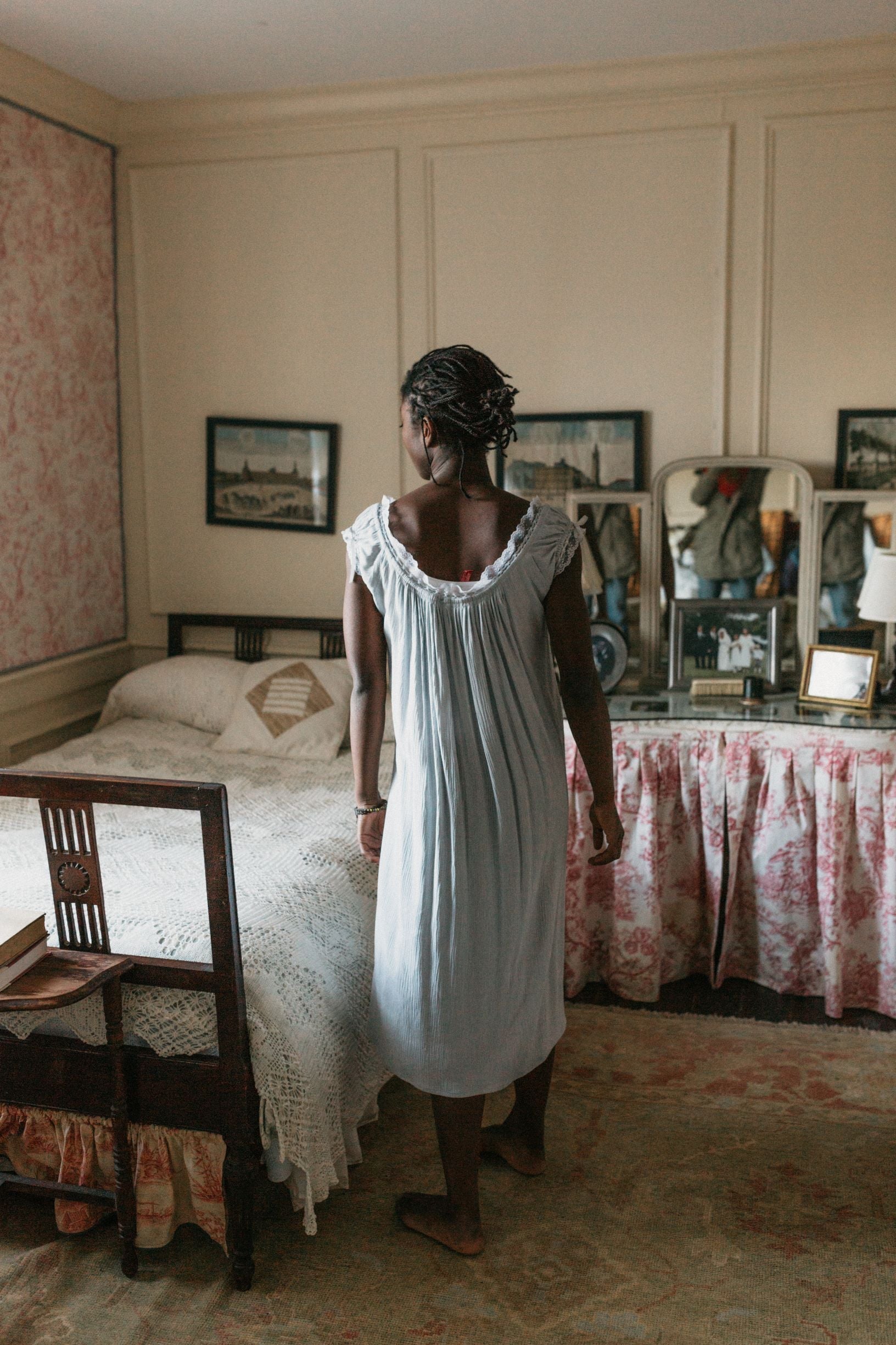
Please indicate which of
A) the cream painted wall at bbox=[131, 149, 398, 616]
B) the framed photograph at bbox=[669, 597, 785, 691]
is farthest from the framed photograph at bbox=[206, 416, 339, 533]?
the framed photograph at bbox=[669, 597, 785, 691]

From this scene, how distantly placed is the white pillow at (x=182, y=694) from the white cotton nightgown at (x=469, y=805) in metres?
1.79

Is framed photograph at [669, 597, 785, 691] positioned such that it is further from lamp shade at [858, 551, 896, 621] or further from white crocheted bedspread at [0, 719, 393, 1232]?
white crocheted bedspread at [0, 719, 393, 1232]

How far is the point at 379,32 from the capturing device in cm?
320

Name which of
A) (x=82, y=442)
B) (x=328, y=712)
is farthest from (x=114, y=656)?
(x=328, y=712)

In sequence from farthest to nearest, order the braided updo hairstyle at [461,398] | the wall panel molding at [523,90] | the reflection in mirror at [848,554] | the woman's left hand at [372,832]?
the reflection in mirror at [848,554] → the wall panel molding at [523,90] → the woman's left hand at [372,832] → the braided updo hairstyle at [461,398]

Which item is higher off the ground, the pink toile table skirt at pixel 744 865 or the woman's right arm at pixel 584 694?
the woman's right arm at pixel 584 694

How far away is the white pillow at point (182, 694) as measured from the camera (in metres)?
3.71

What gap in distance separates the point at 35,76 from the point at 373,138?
1.04m

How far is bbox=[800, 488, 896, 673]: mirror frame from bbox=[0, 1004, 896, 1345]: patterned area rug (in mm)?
1311

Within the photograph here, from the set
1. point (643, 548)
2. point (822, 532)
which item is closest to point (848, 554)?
point (822, 532)

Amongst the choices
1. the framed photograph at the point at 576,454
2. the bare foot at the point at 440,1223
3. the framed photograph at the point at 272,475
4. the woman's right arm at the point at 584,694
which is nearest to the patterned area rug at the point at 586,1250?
the bare foot at the point at 440,1223

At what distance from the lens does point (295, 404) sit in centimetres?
394

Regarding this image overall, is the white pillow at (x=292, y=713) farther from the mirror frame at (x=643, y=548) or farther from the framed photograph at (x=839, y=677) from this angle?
the framed photograph at (x=839, y=677)

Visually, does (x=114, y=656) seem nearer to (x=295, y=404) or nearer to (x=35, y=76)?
(x=295, y=404)
